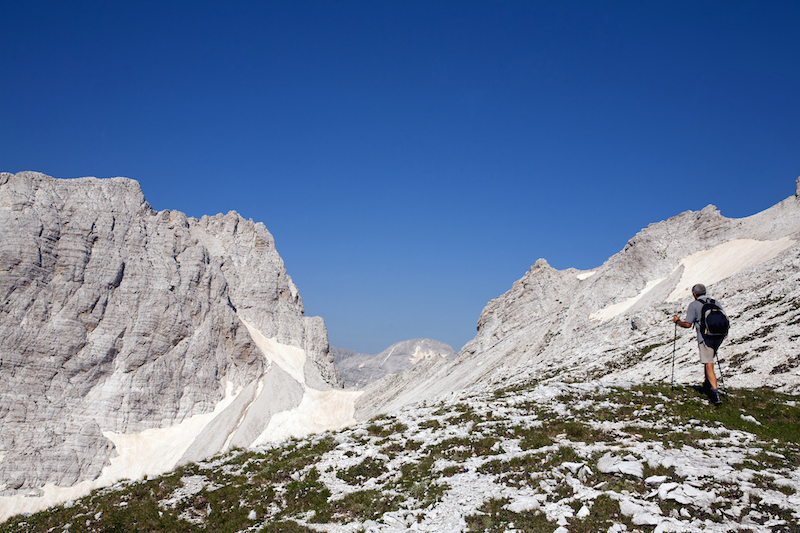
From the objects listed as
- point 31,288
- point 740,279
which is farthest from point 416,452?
point 31,288

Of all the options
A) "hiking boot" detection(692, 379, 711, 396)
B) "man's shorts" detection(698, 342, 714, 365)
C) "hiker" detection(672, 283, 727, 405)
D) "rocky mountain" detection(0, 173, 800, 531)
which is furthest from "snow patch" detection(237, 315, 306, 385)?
"man's shorts" detection(698, 342, 714, 365)

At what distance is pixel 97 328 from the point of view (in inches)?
4387

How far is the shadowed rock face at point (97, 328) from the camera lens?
95.9 m

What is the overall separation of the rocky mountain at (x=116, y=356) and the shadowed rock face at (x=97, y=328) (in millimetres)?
260

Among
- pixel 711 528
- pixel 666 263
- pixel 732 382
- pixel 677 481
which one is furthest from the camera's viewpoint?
pixel 666 263

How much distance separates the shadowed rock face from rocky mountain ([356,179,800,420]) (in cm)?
4516

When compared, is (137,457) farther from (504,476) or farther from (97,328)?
(504,476)

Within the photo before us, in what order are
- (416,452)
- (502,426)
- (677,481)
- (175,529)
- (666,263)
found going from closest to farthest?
(677,481) → (175,529) → (416,452) → (502,426) → (666,263)

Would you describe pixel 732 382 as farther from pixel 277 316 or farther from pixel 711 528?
pixel 277 316

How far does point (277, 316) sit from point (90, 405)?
58544 millimetres

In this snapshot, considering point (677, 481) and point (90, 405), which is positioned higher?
point (90, 405)

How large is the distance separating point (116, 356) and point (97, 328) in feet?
25.7

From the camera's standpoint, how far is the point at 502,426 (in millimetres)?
17391

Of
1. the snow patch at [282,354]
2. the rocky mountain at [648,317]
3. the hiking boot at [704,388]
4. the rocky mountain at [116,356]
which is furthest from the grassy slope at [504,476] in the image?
the snow patch at [282,354]
